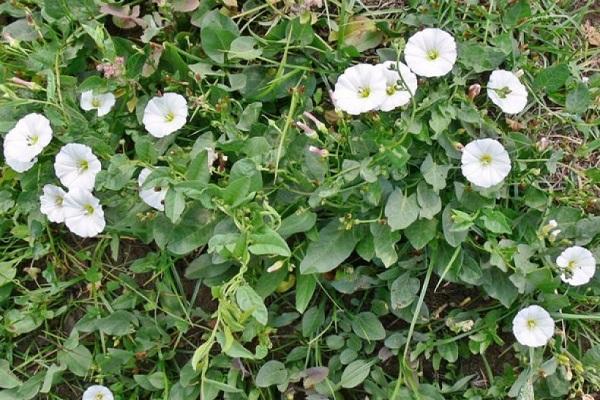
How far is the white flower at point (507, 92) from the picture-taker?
1.97 m

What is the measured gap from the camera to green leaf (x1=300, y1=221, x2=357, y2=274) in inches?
77.7

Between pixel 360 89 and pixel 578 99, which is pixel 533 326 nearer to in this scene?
pixel 578 99

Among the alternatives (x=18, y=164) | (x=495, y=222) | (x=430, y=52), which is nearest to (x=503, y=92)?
(x=430, y=52)

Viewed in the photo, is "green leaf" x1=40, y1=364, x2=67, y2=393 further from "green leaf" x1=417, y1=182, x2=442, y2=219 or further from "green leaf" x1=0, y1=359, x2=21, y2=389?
"green leaf" x1=417, y1=182, x2=442, y2=219

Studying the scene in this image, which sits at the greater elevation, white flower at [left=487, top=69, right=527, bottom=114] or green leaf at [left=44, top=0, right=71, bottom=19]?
green leaf at [left=44, top=0, right=71, bottom=19]

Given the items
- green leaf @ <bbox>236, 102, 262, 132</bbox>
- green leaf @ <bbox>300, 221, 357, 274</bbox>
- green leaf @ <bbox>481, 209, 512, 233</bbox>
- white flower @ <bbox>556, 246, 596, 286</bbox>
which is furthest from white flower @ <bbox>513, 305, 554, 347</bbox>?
green leaf @ <bbox>236, 102, 262, 132</bbox>

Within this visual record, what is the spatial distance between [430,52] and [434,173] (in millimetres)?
328


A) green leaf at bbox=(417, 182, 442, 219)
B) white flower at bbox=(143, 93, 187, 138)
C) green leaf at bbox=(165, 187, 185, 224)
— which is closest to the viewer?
green leaf at bbox=(165, 187, 185, 224)

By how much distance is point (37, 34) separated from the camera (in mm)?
2213

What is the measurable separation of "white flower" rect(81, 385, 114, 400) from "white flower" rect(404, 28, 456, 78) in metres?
1.26

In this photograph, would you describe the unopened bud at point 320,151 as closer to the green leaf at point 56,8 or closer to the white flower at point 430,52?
the white flower at point 430,52

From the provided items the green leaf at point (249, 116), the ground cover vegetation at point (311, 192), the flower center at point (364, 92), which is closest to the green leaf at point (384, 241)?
the ground cover vegetation at point (311, 192)

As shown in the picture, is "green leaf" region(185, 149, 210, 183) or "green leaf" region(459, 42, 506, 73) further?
"green leaf" region(459, 42, 506, 73)

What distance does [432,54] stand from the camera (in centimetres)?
196
